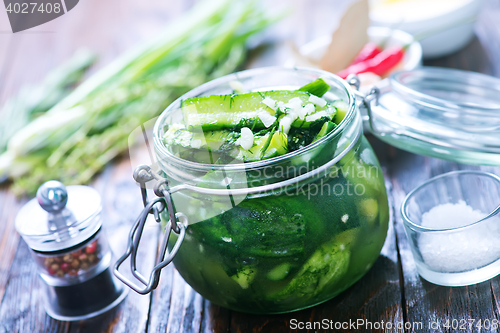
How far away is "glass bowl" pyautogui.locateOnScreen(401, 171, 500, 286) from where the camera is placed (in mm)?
726

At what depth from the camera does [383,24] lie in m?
1.42

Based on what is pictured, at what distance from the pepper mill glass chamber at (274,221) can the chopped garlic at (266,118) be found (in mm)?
69

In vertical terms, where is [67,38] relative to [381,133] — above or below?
below

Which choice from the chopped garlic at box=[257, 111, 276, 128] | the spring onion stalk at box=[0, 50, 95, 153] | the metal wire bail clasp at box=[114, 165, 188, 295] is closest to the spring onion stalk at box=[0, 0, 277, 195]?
the spring onion stalk at box=[0, 50, 95, 153]

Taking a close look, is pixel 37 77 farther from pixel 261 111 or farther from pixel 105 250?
pixel 261 111

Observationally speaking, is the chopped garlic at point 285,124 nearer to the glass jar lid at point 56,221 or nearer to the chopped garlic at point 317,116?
the chopped garlic at point 317,116

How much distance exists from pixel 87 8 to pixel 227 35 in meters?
0.91

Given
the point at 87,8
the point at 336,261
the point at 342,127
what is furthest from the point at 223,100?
the point at 87,8

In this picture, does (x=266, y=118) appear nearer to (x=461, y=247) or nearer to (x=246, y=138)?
(x=246, y=138)

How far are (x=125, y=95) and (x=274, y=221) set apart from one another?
0.89m

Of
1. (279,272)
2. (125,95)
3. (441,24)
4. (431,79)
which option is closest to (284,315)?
(279,272)

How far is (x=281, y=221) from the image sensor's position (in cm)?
66

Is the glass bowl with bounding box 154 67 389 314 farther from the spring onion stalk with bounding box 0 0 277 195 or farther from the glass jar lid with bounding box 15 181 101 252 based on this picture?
the spring onion stalk with bounding box 0 0 277 195

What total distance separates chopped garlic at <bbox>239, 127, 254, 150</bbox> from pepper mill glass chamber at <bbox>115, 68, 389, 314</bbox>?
0.02 meters
